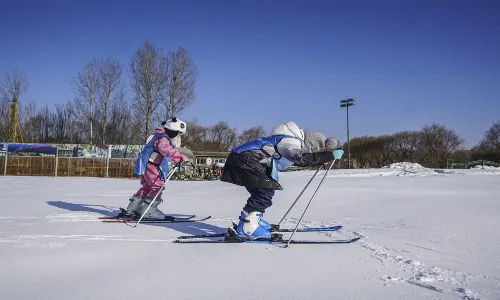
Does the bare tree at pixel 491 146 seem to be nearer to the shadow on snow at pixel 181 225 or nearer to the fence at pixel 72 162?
the fence at pixel 72 162

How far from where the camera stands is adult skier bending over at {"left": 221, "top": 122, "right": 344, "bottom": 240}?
3.62 m

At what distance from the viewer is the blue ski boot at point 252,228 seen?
12.2ft

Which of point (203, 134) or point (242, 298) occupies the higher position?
point (203, 134)

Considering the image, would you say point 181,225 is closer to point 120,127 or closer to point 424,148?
point 120,127

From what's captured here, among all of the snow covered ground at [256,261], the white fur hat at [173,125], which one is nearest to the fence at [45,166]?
the white fur hat at [173,125]

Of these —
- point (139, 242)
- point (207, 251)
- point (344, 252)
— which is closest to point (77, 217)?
point (139, 242)

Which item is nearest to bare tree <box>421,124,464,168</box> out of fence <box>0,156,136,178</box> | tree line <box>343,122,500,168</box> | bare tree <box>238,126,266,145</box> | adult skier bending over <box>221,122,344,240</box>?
tree line <box>343,122,500,168</box>

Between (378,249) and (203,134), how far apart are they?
55.8 metres

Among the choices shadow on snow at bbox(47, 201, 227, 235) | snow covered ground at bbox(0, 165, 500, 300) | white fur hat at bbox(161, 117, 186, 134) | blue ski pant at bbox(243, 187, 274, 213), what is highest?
white fur hat at bbox(161, 117, 186, 134)

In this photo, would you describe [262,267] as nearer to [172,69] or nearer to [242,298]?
[242,298]

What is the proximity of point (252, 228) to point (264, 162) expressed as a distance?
69 centimetres

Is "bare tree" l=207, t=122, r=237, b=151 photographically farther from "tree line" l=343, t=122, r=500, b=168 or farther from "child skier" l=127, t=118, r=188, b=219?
"child skier" l=127, t=118, r=188, b=219

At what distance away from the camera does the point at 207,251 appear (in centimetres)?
323

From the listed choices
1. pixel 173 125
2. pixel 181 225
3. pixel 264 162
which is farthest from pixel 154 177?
pixel 264 162
